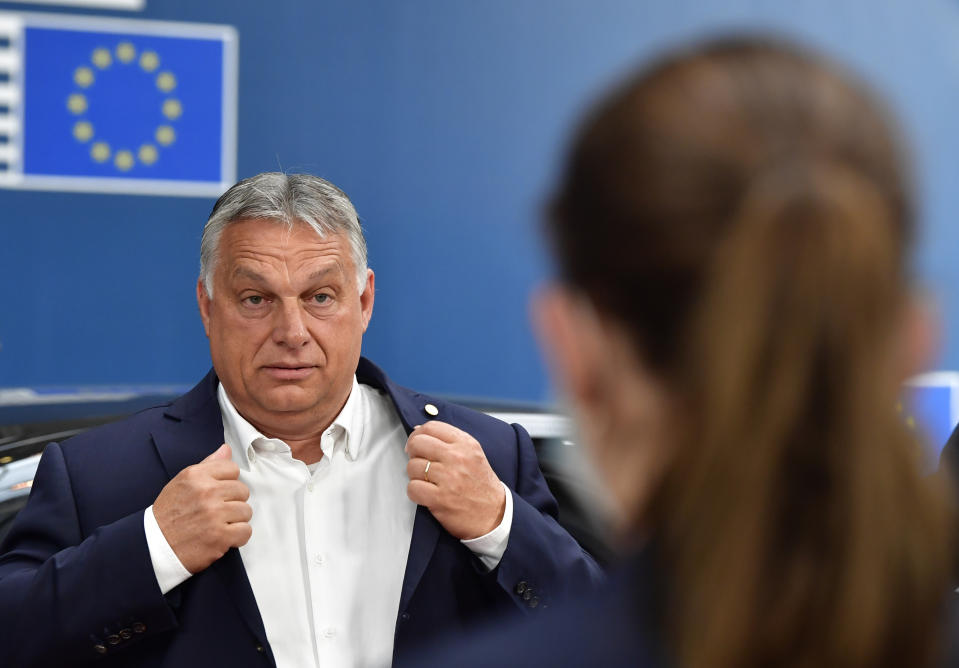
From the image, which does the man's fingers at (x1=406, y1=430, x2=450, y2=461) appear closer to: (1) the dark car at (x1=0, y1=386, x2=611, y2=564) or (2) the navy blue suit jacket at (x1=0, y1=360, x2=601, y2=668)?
(2) the navy blue suit jacket at (x1=0, y1=360, x2=601, y2=668)

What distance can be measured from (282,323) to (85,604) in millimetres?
624

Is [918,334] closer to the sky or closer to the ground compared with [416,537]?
closer to the sky

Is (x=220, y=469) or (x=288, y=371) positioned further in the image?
(x=288, y=371)

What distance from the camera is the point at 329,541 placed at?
6.82 feet

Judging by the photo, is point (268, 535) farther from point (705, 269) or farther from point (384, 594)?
point (705, 269)

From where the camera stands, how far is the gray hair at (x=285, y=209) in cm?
215

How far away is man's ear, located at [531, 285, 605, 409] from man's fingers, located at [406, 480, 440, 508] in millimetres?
1223

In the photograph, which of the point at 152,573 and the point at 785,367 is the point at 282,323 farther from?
the point at 785,367

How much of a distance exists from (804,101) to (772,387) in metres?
0.17

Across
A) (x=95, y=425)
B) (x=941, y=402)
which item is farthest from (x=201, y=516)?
(x=941, y=402)

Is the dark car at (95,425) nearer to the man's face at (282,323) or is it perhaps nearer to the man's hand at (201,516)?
the man's face at (282,323)

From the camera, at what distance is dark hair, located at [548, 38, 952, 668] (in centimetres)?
62

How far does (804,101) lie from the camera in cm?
65

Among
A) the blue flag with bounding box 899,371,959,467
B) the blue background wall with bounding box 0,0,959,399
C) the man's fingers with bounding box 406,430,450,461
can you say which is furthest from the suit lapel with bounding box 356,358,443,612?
the blue flag with bounding box 899,371,959,467
